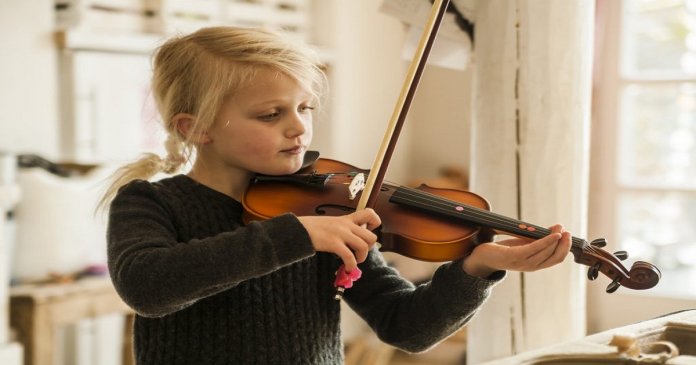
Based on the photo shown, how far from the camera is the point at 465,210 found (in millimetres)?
1294

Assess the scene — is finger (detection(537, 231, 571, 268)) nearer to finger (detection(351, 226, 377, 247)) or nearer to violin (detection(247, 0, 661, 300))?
violin (detection(247, 0, 661, 300))

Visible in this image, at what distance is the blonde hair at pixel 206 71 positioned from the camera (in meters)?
1.28

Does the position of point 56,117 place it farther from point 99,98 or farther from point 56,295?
point 56,295

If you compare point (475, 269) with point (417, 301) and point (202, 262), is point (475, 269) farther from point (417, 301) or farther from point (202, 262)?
point (202, 262)

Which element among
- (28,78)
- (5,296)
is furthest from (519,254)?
(28,78)

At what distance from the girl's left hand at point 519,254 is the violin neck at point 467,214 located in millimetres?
20

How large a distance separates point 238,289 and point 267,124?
0.23m

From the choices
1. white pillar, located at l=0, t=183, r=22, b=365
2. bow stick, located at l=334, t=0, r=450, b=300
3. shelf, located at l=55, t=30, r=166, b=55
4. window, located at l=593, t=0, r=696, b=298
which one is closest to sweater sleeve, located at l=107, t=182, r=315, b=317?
bow stick, located at l=334, t=0, r=450, b=300

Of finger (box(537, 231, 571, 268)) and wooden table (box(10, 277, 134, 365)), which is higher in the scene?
finger (box(537, 231, 571, 268))

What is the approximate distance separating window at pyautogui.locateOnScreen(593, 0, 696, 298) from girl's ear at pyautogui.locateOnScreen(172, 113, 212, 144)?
8.25 ft

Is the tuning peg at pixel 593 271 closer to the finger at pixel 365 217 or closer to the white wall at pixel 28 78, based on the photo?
the finger at pixel 365 217

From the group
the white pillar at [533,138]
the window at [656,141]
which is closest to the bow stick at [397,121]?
the white pillar at [533,138]

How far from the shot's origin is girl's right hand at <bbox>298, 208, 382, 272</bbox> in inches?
44.3

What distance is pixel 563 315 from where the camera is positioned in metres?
1.86
